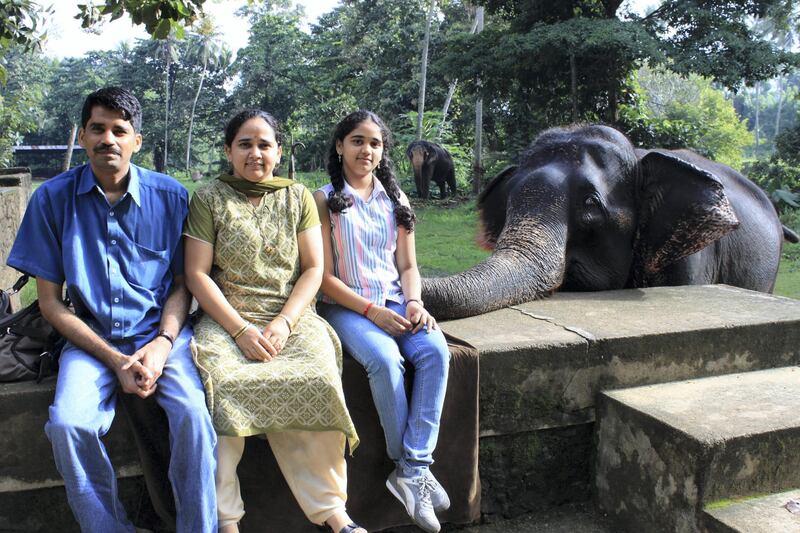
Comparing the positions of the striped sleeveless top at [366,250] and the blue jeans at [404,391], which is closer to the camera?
the blue jeans at [404,391]

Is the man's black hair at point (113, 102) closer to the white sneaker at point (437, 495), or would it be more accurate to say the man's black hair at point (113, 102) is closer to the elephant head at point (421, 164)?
the white sneaker at point (437, 495)

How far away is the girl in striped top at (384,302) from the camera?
2752 millimetres

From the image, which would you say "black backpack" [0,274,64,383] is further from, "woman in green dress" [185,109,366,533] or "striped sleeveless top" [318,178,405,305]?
"striped sleeveless top" [318,178,405,305]

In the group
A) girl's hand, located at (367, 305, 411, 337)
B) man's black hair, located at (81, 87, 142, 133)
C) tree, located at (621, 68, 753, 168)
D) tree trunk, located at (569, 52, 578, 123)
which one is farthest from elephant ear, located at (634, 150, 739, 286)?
tree trunk, located at (569, 52, 578, 123)

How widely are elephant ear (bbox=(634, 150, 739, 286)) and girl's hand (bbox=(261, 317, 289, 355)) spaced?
2783 mm

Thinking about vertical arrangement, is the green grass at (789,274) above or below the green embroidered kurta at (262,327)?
below

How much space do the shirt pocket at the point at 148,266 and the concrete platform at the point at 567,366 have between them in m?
1.26

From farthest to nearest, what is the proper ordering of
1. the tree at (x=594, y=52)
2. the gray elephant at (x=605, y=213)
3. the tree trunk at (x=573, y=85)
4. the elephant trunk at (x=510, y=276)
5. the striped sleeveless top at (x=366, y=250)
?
the tree trunk at (x=573, y=85)
the tree at (x=594, y=52)
the gray elephant at (x=605, y=213)
the elephant trunk at (x=510, y=276)
the striped sleeveless top at (x=366, y=250)

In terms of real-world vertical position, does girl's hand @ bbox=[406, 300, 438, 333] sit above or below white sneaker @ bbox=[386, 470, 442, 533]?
above

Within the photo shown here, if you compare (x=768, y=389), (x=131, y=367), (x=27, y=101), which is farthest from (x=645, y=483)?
(x=27, y=101)

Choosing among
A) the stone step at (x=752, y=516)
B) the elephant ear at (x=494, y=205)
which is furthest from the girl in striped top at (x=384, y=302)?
the elephant ear at (x=494, y=205)

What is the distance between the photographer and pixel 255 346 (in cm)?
262

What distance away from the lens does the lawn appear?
8.52 m

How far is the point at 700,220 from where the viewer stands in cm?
451
